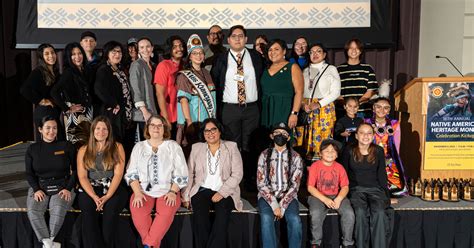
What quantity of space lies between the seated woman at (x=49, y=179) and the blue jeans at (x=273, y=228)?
4.42 ft

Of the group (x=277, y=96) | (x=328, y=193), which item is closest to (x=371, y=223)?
(x=328, y=193)

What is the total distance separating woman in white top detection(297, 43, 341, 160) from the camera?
388cm

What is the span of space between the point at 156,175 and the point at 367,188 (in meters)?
1.48

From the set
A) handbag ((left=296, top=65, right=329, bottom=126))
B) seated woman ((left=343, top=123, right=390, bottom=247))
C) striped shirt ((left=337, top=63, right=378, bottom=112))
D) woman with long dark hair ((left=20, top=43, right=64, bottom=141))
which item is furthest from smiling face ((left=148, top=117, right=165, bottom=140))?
striped shirt ((left=337, top=63, right=378, bottom=112))

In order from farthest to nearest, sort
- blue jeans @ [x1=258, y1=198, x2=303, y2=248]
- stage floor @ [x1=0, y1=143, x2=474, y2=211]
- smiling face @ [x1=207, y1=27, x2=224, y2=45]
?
smiling face @ [x1=207, y1=27, x2=224, y2=45] < stage floor @ [x1=0, y1=143, x2=474, y2=211] < blue jeans @ [x1=258, y1=198, x2=303, y2=248]

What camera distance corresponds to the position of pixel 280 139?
133 inches

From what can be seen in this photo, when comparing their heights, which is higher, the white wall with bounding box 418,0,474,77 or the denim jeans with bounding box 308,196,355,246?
the white wall with bounding box 418,0,474,77

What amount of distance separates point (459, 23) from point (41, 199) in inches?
198

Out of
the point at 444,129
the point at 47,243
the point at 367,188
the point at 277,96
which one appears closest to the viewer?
the point at 47,243

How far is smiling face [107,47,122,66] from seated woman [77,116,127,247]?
65 cm

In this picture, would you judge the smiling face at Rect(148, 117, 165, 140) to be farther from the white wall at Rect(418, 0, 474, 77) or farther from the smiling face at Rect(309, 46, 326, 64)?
the white wall at Rect(418, 0, 474, 77)

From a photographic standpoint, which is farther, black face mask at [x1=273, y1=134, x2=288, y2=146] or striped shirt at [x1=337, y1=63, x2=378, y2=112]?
striped shirt at [x1=337, y1=63, x2=378, y2=112]

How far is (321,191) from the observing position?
11.2 feet

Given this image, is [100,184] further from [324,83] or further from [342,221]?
[324,83]
